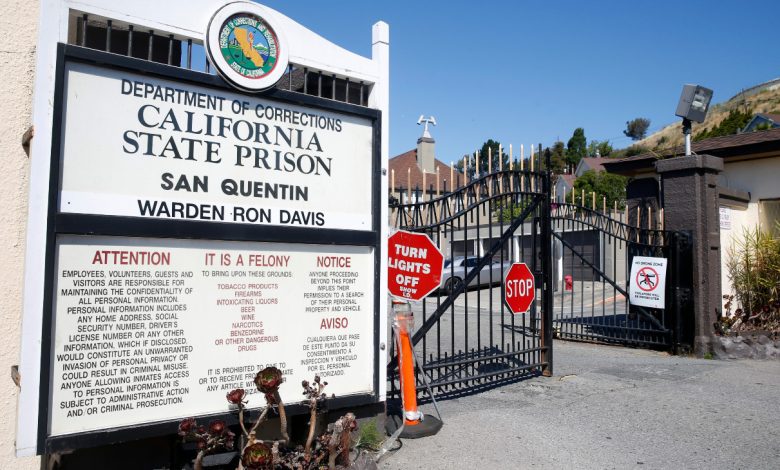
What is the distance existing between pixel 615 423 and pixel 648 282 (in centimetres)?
484

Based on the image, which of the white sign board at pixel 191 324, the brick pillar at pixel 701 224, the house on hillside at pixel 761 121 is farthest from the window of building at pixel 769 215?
the house on hillside at pixel 761 121

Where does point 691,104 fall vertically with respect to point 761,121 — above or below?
below

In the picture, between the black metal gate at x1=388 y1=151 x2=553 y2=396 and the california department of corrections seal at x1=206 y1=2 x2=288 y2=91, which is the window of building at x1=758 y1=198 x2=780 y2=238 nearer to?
the black metal gate at x1=388 y1=151 x2=553 y2=396

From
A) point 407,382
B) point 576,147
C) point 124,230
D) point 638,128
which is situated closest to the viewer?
point 124,230

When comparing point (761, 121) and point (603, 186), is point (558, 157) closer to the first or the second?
point (761, 121)

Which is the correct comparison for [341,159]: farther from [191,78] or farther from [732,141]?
[732,141]

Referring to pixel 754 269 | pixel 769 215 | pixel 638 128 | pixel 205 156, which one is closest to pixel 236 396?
pixel 205 156

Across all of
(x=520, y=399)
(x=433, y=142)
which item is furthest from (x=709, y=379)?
(x=433, y=142)

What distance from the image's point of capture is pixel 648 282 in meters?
9.90

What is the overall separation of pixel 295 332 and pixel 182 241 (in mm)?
1023

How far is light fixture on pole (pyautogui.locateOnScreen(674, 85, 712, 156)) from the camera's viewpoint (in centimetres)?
1009

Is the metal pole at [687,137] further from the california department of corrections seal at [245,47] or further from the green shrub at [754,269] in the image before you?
the california department of corrections seal at [245,47]

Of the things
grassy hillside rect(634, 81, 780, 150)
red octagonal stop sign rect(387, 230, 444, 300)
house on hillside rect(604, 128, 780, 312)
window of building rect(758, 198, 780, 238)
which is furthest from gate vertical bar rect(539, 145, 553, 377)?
grassy hillside rect(634, 81, 780, 150)

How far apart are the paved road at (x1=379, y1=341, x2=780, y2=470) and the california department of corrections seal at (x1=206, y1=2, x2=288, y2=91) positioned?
2.98m
